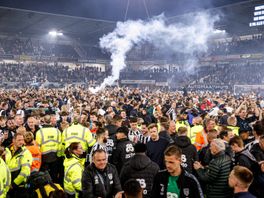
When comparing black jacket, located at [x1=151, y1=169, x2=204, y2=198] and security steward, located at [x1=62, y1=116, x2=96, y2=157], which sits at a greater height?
security steward, located at [x1=62, y1=116, x2=96, y2=157]

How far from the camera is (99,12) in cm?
3266

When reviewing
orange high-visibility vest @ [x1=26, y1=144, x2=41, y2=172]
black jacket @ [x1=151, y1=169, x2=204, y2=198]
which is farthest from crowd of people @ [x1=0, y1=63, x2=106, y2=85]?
black jacket @ [x1=151, y1=169, x2=204, y2=198]

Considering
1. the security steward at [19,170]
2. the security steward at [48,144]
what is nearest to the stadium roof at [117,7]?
the security steward at [48,144]

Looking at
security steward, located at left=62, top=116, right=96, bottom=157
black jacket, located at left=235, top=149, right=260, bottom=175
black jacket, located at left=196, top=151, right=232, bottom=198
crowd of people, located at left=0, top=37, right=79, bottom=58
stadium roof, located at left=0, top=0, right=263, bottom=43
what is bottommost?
black jacket, located at left=196, top=151, right=232, bottom=198

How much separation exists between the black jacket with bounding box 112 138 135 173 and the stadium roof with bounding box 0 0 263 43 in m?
25.4

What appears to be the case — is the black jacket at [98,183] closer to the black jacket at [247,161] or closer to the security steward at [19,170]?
the security steward at [19,170]

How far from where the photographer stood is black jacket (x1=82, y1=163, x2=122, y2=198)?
12.5ft

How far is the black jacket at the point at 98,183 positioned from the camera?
380 cm

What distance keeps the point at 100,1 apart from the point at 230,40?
2125 centimetres

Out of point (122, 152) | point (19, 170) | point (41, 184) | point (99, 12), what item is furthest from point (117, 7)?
point (41, 184)

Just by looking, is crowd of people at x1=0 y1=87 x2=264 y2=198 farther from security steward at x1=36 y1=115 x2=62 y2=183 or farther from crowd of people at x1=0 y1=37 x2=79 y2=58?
crowd of people at x1=0 y1=37 x2=79 y2=58

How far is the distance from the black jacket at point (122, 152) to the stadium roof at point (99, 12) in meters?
25.4

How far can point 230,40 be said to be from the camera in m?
41.8

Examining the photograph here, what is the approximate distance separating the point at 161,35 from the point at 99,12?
37.3 ft
